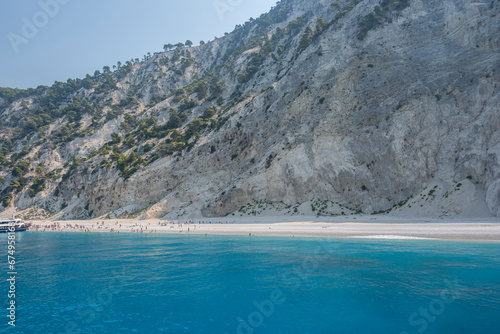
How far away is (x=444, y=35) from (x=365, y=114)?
68.8 feet

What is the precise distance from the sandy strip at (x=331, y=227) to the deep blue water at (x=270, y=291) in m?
2.47

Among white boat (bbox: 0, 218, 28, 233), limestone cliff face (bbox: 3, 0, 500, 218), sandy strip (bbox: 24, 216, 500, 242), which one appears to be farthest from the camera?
white boat (bbox: 0, 218, 28, 233)

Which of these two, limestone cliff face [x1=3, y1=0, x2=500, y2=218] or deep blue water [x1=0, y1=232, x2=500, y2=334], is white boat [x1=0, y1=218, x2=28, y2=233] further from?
deep blue water [x1=0, y1=232, x2=500, y2=334]

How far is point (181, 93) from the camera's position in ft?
332

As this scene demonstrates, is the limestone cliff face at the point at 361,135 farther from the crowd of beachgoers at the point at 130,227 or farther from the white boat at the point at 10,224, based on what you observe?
the white boat at the point at 10,224

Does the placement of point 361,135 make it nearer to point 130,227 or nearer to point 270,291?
point 270,291

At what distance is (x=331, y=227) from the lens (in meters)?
31.0

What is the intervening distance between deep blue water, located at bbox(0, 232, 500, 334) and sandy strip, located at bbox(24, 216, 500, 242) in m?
2.47

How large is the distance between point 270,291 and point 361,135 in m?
33.4

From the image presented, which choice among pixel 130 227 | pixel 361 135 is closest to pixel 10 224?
pixel 130 227

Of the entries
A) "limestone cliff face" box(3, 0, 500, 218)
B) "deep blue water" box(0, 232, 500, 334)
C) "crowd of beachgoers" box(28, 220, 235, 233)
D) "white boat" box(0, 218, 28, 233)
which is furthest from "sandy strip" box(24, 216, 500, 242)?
"white boat" box(0, 218, 28, 233)

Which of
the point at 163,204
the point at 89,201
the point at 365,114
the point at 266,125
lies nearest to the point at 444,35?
the point at 365,114

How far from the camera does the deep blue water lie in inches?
393

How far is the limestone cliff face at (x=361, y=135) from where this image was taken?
33219 mm
